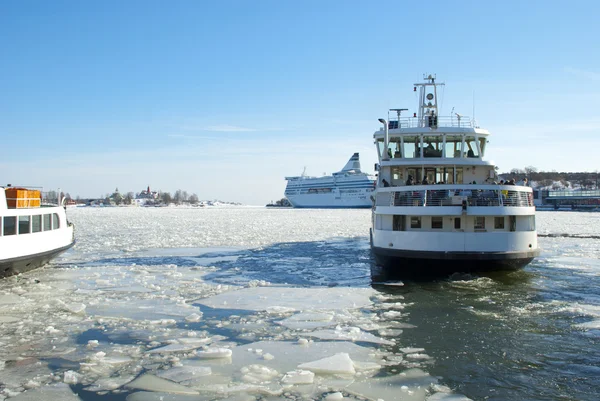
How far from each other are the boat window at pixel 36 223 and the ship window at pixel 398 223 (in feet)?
46.2

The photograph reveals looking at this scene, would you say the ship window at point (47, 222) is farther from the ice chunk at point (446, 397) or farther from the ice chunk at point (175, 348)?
the ice chunk at point (446, 397)

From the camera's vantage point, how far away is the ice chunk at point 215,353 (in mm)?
9625

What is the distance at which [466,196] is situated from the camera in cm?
1809

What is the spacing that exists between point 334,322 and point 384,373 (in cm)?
353

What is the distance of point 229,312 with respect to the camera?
13438mm

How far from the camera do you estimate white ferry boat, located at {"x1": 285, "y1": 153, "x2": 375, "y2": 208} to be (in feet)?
448

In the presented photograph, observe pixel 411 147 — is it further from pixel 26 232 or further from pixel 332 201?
pixel 332 201

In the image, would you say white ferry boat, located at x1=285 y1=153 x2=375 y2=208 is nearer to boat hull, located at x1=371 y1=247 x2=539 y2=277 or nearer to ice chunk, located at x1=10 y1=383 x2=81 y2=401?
boat hull, located at x1=371 y1=247 x2=539 y2=277

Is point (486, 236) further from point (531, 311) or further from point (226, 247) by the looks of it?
point (226, 247)

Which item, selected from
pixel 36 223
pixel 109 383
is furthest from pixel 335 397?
pixel 36 223

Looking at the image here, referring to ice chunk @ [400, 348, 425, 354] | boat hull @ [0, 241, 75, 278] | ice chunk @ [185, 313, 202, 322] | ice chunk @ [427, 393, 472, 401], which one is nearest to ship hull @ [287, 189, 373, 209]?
boat hull @ [0, 241, 75, 278]

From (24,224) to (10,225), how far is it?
3.55ft

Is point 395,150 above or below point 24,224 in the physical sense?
above

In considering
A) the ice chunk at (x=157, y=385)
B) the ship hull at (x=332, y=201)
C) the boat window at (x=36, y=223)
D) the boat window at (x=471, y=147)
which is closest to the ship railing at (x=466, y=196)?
the boat window at (x=471, y=147)
